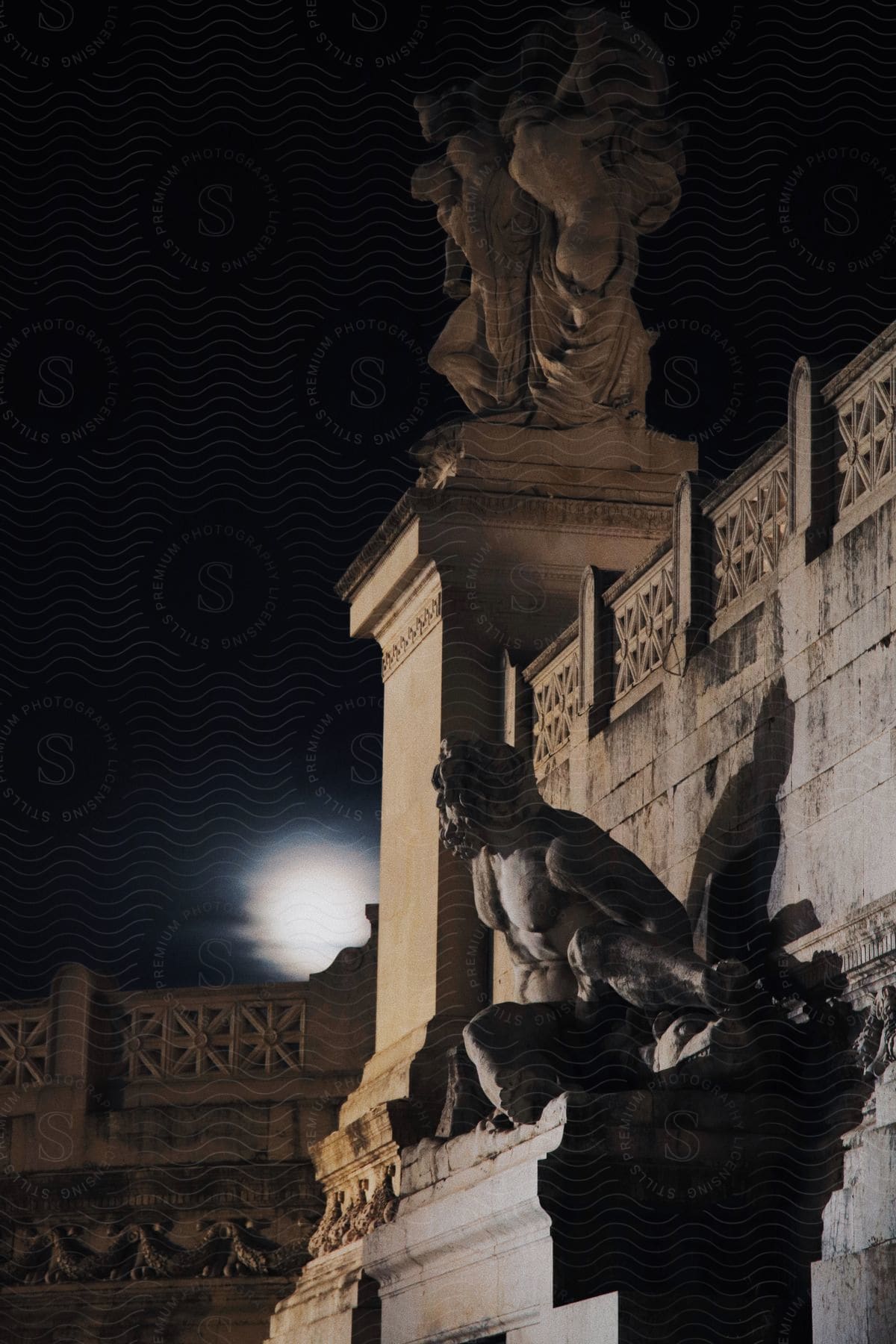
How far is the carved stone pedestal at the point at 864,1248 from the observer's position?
6172 millimetres

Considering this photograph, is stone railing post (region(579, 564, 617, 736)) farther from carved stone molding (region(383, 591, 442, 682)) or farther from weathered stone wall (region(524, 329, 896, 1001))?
carved stone molding (region(383, 591, 442, 682))

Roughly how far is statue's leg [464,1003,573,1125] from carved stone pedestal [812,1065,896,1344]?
307 centimetres

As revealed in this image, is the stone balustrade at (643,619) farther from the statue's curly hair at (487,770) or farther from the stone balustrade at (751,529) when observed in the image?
the statue's curly hair at (487,770)

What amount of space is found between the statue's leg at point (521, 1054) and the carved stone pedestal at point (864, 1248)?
307cm

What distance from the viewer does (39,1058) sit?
18016mm

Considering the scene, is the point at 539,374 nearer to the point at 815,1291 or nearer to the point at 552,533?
the point at 552,533

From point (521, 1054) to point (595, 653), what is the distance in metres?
3.58

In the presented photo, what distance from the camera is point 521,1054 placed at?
983 centimetres

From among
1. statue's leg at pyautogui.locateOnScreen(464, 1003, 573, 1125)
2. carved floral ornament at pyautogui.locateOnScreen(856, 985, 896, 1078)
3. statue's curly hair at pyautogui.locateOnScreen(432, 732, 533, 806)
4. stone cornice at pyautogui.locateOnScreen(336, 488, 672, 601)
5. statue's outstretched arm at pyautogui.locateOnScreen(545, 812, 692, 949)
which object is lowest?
carved floral ornament at pyautogui.locateOnScreen(856, 985, 896, 1078)

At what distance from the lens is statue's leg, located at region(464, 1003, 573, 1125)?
973 centimetres

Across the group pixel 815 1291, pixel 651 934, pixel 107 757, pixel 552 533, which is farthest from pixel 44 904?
pixel 815 1291

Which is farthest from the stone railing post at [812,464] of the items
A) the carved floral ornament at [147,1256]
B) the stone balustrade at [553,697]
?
the carved floral ornament at [147,1256]

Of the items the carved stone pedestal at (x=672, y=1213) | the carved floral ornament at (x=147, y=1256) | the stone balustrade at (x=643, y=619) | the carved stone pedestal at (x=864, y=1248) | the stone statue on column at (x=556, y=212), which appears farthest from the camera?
the carved floral ornament at (x=147, y=1256)

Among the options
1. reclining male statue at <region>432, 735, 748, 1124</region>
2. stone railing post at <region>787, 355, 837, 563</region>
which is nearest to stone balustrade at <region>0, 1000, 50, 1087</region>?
reclining male statue at <region>432, 735, 748, 1124</region>
